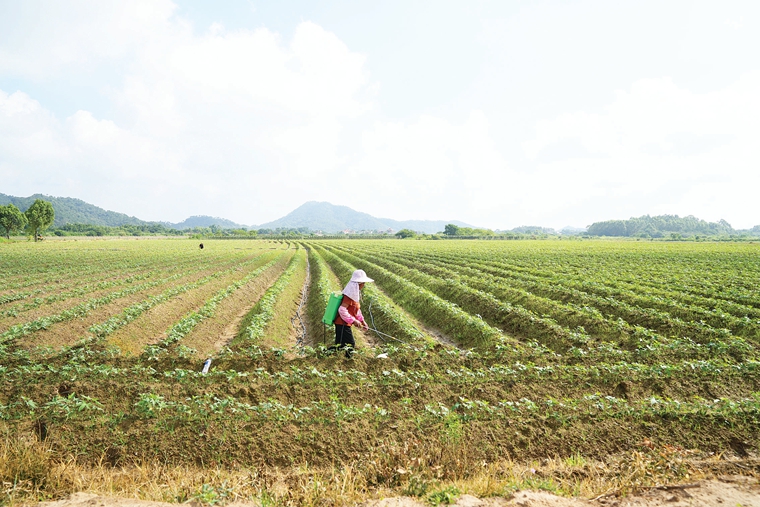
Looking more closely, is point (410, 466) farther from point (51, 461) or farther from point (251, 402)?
point (51, 461)

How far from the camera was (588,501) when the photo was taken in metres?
4.01

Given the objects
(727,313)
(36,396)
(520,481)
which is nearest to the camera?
(520,481)

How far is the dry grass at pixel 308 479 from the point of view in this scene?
403cm

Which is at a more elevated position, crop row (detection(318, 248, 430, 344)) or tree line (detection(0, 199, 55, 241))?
tree line (detection(0, 199, 55, 241))

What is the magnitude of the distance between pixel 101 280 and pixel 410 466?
88.0 ft

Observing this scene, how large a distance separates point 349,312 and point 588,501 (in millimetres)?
5664

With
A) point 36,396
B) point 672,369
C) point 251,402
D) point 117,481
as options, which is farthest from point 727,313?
point 36,396

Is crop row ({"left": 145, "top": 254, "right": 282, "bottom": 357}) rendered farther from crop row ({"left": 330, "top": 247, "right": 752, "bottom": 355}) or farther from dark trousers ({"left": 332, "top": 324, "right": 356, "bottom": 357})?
crop row ({"left": 330, "top": 247, "right": 752, "bottom": 355})

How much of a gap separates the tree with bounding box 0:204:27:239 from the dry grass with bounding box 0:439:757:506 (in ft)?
376

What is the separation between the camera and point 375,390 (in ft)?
22.2

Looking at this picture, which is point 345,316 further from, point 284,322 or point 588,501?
point 284,322

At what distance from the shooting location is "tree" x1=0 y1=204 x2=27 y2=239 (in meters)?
83.0

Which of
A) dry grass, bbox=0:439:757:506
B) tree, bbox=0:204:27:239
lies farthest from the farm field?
tree, bbox=0:204:27:239

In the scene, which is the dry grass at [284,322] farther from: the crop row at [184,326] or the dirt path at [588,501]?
the dirt path at [588,501]
